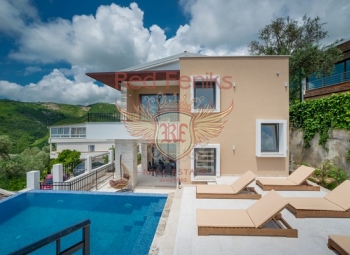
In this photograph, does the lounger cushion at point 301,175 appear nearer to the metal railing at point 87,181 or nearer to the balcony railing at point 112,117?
the balcony railing at point 112,117

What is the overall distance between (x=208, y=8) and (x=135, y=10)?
25.9ft

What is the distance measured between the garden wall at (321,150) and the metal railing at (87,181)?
14953mm

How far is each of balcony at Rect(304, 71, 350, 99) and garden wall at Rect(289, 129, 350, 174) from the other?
9.95 meters

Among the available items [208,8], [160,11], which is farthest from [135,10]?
[208,8]

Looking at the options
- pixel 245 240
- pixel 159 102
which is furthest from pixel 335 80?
pixel 245 240

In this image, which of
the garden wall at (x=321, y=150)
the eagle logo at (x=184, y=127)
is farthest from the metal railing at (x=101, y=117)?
the garden wall at (x=321, y=150)

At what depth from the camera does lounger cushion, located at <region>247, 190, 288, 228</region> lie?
16.9 feet

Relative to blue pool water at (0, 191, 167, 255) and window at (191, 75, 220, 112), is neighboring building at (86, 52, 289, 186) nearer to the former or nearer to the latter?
window at (191, 75, 220, 112)

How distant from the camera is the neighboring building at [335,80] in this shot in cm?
1948

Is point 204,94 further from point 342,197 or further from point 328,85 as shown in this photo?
point 328,85

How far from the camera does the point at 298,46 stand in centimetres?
2067

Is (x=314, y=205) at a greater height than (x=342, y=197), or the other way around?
(x=342, y=197)

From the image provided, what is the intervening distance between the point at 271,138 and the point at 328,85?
14485 mm

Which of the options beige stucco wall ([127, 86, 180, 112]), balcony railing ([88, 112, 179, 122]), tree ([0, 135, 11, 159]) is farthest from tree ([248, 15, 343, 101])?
tree ([0, 135, 11, 159])
